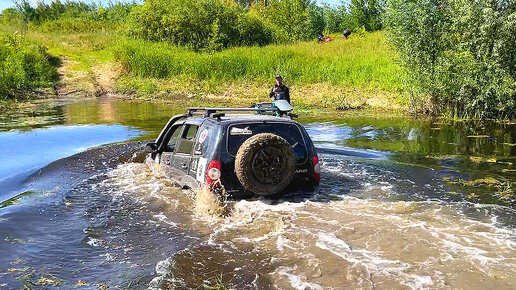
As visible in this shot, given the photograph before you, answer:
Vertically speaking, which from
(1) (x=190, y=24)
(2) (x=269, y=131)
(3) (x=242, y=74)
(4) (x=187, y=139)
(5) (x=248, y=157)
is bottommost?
(5) (x=248, y=157)

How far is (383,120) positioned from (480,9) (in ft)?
16.4

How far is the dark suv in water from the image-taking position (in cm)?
638

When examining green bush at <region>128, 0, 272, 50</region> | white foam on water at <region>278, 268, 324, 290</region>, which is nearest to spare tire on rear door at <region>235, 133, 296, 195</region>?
white foam on water at <region>278, 268, 324, 290</region>

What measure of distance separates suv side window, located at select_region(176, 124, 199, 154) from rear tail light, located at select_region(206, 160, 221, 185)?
0.90 m

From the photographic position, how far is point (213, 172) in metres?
6.33

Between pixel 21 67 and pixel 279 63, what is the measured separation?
45.2 ft

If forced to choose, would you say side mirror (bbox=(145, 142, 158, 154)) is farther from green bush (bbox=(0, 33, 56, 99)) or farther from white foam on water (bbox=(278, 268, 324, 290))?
green bush (bbox=(0, 33, 56, 99))

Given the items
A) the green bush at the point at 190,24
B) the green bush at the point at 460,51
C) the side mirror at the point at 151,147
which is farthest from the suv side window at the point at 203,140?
the green bush at the point at 190,24

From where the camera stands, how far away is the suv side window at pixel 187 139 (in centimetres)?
726

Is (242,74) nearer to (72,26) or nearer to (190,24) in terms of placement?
(190,24)

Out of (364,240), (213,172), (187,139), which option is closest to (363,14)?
(187,139)

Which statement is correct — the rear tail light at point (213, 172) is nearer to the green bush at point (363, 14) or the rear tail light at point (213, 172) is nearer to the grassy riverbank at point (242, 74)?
the grassy riverbank at point (242, 74)

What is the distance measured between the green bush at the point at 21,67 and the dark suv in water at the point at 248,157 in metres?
19.7

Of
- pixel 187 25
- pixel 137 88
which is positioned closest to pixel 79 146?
pixel 137 88
